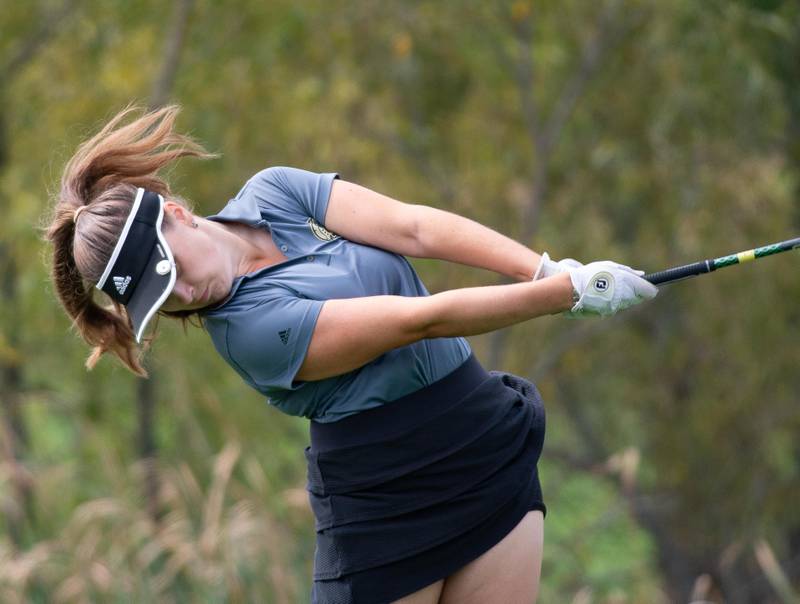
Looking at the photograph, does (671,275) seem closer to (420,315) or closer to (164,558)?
(420,315)

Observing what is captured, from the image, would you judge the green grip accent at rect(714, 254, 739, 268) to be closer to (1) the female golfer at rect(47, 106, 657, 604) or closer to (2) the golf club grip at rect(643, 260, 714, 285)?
(2) the golf club grip at rect(643, 260, 714, 285)

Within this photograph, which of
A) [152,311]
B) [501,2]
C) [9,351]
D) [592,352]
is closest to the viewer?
[152,311]

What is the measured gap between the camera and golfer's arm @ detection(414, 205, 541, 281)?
112 inches

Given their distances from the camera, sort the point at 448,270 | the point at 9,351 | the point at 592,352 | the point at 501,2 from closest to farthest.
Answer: the point at 9,351 < the point at 501,2 < the point at 448,270 < the point at 592,352

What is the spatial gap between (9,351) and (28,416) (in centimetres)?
171

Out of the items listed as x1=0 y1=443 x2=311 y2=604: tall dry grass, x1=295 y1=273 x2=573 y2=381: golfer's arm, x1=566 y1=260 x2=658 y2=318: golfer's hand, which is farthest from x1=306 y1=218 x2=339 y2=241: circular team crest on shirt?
x1=0 y1=443 x2=311 y2=604: tall dry grass

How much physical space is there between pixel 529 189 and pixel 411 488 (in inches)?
276

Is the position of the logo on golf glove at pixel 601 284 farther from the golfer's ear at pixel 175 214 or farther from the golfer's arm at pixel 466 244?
the golfer's ear at pixel 175 214

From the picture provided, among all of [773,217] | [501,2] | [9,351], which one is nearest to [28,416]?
[9,351]

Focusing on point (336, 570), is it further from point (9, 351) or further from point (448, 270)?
point (448, 270)

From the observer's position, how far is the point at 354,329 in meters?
2.51

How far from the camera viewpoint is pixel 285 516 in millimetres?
5598

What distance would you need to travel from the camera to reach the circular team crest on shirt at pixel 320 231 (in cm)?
285

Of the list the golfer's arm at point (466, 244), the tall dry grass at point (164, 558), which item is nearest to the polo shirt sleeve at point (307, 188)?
the golfer's arm at point (466, 244)
